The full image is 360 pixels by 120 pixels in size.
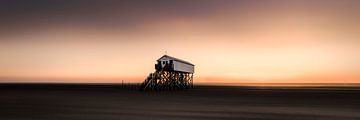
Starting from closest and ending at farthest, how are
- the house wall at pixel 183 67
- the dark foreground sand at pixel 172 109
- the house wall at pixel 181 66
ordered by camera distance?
the dark foreground sand at pixel 172 109
the house wall at pixel 181 66
the house wall at pixel 183 67

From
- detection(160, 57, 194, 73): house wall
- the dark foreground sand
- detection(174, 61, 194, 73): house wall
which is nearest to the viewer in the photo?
the dark foreground sand

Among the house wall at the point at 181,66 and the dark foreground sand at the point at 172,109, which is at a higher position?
the house wall at the point at 181,66

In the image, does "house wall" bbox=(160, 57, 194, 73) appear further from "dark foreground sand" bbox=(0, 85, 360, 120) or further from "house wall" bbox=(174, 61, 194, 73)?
"dark foreground sand" bbox=(0, 85, 360, 120)

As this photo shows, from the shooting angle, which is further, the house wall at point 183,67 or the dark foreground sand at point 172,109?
the house wall at point 183,67

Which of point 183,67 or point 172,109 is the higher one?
point 183,67

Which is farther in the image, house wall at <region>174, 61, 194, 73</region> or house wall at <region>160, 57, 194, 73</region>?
house wall at <region>174, 61, 194, 73</region>

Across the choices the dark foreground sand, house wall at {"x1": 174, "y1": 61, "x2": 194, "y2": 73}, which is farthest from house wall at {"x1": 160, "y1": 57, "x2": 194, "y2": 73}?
the dark foreground sand

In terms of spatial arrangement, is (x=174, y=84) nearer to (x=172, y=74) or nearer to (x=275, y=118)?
(x=172, y=74)

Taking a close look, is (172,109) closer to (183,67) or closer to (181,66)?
(181,66)

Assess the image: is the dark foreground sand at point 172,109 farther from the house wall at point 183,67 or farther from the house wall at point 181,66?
the house wall at point 183,67

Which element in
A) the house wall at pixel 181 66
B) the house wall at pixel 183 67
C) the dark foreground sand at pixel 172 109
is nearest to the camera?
the dark foreground sand at pixel 172 109

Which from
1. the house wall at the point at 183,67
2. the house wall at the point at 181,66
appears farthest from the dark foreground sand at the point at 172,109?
the house wall at the point at 183,67

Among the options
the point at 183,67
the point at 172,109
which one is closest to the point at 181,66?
the point at 183,67

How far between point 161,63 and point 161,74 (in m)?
3.61
